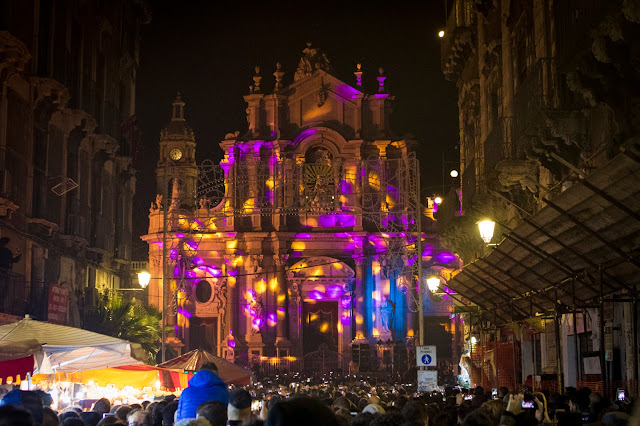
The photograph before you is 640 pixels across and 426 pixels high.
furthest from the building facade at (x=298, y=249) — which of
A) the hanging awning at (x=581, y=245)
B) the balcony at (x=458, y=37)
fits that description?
the hanging awning at (x=581, y=245)

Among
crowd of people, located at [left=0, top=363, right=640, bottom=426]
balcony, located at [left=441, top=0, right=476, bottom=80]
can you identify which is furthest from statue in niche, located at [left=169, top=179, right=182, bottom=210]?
crowd of people, located at [left=0, top=363, right=640, bottom=426]

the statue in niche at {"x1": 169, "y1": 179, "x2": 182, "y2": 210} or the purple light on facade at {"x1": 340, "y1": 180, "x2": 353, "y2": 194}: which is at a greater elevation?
the purple light on facade at {"x1": 340, "y1": 180, "x2": 353, "y2": 194}

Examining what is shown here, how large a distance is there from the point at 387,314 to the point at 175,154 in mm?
18955

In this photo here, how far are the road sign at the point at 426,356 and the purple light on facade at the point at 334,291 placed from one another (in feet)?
114

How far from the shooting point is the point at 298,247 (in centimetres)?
6278

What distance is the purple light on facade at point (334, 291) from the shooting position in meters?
62.4

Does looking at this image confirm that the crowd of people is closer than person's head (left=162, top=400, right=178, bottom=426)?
Yes

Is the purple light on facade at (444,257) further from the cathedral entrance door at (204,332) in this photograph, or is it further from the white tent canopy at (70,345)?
the white tent canopy at (70,345)

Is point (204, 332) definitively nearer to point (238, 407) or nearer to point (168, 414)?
point (168, 414)

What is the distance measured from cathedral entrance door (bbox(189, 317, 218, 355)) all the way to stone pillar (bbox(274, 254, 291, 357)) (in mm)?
4015

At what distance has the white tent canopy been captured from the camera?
15.9 m

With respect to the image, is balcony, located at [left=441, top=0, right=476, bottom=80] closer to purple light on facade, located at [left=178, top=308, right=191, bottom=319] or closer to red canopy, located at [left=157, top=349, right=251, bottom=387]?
red canopy, located at [left=157, top=349, right=251, bottom=387]

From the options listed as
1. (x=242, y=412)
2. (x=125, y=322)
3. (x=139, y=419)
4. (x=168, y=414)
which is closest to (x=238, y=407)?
(x=242, y=412)

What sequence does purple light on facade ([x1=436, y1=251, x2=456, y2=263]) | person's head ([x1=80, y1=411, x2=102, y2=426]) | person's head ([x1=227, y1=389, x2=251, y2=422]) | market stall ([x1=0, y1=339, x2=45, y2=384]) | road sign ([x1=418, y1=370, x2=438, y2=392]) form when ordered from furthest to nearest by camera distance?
purple light on facade ([x1=436, y1=251, x2=456, y2=263]) → road sign ([x1=418, y1=370, x2=438, y2=392]) → market stall ([x1=0, y1=339, x2=45, y2=384]) → person's head ([x1=80, y1=411, x2=102, y2=426]) → person's head ([x1=227, y1=389, x2=251, y2=422])
